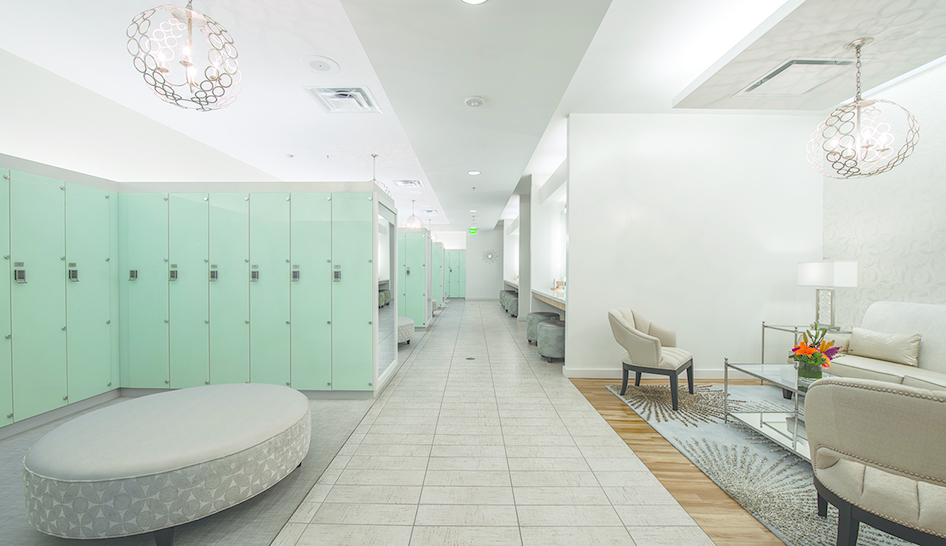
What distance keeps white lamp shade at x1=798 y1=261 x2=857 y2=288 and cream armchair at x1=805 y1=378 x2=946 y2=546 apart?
295 centimetres

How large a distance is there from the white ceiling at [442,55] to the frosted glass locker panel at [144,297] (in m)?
1.65

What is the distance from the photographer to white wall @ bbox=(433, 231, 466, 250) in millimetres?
16797

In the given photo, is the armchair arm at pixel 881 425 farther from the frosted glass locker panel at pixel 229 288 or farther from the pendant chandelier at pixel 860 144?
the frosted glass locker panel at pixel 229 288

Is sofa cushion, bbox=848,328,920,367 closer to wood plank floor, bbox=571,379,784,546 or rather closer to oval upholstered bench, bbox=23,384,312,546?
wood plank floor, bbox=571,379,784,546

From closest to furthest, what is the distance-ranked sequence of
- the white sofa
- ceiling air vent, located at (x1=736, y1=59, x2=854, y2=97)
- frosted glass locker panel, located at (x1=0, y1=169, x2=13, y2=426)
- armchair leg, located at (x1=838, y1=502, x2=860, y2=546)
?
armchair leg, located at (x1=838, y1=502, x2=860, y2=546), frosted glass locker panel, located at (x1=0, y1=169, x2=13, y2=426), ceiling air vent, located at (x1=736, y1=59, x2=854, y2=97), the white sofa

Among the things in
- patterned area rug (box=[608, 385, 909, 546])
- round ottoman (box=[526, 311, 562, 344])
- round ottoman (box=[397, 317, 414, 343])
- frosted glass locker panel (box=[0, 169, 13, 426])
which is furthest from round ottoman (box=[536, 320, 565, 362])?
frosted glass locker panel (box=[0, 169, 13, 426])

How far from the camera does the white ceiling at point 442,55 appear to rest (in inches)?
90.3

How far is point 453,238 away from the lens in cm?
1692

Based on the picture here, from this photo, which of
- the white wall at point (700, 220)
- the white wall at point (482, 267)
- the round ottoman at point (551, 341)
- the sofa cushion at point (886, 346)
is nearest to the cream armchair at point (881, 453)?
the sofa cushion at point (886, 346)

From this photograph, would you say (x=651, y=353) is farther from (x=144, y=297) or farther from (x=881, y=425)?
(x=144, y=297)

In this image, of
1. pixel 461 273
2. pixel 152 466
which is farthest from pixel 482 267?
pixel 152 466

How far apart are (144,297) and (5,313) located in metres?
0.92

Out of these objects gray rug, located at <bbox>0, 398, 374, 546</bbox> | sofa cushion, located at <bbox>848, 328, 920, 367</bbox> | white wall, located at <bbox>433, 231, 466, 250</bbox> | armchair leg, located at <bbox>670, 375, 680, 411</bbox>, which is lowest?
gray rug, located at <bbox>0, 398, 374, 546</bbox>

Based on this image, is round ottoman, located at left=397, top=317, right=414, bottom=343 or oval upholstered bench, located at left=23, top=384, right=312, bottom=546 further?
round ottoman, located at left=397, top=317, right=414, bottom=343
